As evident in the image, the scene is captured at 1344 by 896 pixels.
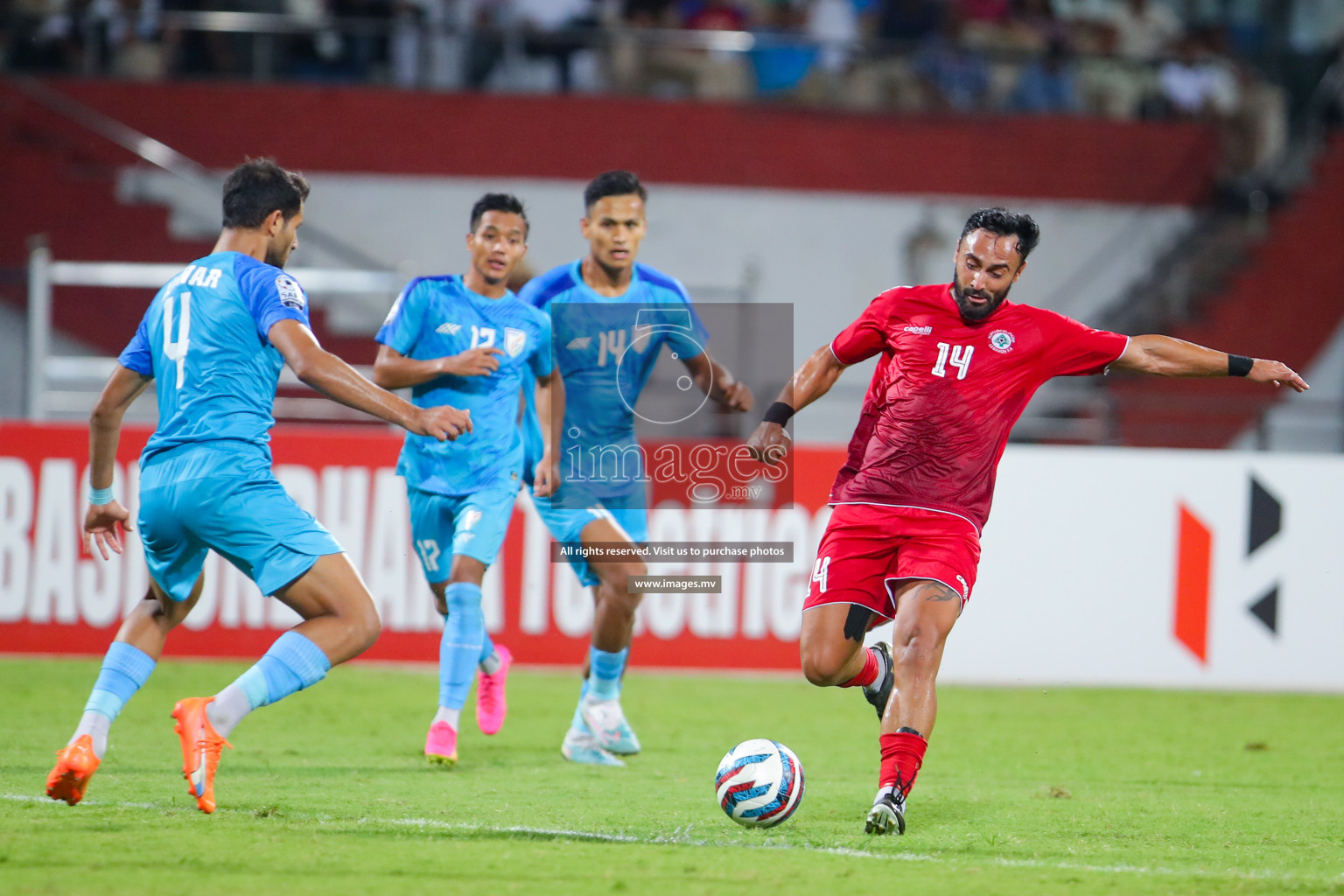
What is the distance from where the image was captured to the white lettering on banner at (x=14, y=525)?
10711 mm

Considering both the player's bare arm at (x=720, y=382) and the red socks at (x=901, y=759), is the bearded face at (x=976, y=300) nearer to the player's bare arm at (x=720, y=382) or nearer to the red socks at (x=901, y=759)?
the player's bare arm at (x=720, y=382)

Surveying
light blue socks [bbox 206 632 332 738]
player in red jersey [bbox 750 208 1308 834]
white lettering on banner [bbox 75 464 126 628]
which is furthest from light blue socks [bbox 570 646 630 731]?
white lettering on banner [bbox 75 464 126 628]

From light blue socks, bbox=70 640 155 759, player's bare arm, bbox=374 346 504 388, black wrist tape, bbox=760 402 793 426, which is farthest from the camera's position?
player's bare arm, bbox=374 346 504 388

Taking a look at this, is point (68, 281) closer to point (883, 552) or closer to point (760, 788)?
point (883, 552)

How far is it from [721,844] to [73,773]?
232 cm

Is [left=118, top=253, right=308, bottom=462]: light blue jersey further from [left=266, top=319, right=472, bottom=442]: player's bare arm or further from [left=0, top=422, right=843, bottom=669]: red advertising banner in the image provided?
[left=0, top=422, right=843, bottom=669]: red advertising banner

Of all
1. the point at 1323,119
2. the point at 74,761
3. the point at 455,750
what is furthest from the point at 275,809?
the point at 1323,119

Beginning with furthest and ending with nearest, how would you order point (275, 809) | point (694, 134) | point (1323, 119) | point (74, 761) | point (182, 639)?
point (1323, 119), point (694, 134), point (182, 639), point (275, 809), point (74, 761)

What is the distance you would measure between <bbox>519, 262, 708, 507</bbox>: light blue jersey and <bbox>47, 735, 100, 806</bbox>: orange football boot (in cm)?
306

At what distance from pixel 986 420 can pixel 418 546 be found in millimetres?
2999

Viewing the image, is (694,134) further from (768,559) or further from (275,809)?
(275,809)

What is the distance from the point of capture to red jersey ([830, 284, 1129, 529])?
6.27 metres

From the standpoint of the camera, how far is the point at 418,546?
7.70 metres

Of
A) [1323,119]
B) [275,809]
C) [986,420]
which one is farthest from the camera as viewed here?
[1323,119]
